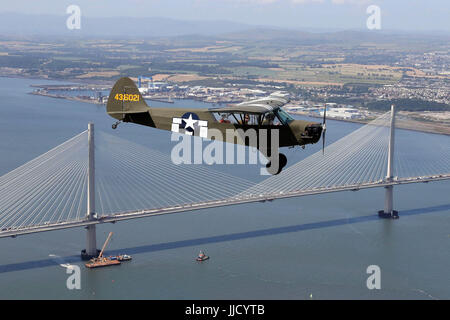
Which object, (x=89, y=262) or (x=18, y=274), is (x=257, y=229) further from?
(x=18, y=274)

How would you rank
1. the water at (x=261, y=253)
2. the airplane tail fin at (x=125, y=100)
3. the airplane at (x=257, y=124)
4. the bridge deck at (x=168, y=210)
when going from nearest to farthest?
the airplane at (x=257, y=124) < the airplane tail fin at (x=125, y=100) < the water at (x=261, y=253) < the bridge deck at (x=168, y=210)

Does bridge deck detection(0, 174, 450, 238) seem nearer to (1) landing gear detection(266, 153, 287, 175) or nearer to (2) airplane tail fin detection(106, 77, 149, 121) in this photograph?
(2) airplane tail fin detection(106, 77, 149, 121)

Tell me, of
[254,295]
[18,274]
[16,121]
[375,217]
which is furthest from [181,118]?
[16,121]

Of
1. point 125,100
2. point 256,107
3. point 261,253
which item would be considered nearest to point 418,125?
point 261,253

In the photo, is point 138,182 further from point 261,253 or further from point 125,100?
point 125,100

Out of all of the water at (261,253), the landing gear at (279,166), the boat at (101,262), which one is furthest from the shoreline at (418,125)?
the landing gear at (279,166)

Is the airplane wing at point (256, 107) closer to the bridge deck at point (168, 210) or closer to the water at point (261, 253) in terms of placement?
the water at point (261, 253)

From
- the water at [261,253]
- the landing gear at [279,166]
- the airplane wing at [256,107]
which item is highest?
the airplane wing at [256,107]
